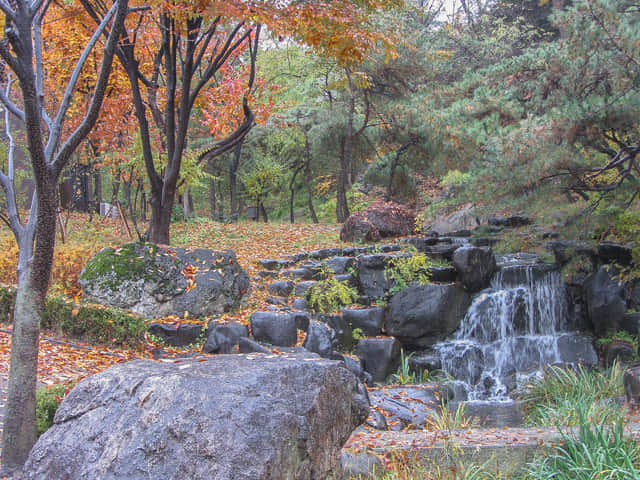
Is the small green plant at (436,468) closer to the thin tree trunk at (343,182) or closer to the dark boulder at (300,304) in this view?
the dark boulder at (300,304)

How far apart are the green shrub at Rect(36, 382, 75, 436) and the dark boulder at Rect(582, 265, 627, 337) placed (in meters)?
7.71

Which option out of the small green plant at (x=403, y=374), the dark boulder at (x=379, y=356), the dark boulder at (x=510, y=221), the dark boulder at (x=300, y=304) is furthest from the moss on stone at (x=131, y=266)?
the dark boulder at (x=510, y=221)

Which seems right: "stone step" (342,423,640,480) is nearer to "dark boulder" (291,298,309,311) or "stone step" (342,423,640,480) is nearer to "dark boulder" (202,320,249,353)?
"dark boulder" (202,320,249,353)

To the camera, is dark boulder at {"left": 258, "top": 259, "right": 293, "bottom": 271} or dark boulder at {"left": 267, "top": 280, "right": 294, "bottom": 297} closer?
dark boulder at {"left": 267, "top": 280, "right": 294, "bottom": 297}

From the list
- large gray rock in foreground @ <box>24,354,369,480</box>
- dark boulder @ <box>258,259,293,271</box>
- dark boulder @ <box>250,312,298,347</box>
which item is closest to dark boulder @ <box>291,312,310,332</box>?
dark boulder @ <box>250,312,298,347</box>

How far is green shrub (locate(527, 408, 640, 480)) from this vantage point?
349cm

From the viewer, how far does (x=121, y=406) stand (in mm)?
2570

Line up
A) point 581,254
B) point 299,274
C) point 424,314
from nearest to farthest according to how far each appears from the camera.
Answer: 1. point 424,314
2. point 581,254
3. point 299,274

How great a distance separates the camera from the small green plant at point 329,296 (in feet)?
27.2

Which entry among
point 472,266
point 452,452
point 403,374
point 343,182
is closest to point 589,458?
point 452,452

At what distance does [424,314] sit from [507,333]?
1582 millimetres

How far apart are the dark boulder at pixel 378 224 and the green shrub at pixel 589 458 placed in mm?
8025

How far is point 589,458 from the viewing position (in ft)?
11.5

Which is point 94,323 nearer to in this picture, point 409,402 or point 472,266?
point 409,402
